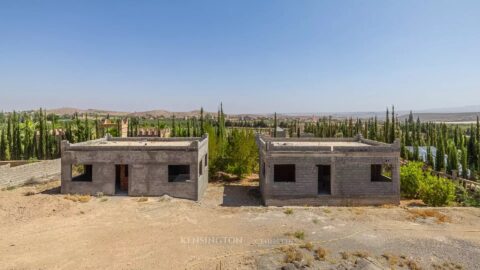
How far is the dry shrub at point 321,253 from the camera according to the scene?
12812 millimetres

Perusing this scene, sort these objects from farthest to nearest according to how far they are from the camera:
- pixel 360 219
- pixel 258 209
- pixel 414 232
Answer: pixel 258 209
pixel 360 219
pixel 414 232

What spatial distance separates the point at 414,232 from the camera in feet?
51.8

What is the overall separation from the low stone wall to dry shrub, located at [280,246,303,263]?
25203 millimetres

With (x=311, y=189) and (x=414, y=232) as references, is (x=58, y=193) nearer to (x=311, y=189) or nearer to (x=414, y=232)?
(x=311, y=189)

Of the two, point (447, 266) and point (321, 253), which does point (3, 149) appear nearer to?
point (321, 253)

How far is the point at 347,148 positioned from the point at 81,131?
40.7 m

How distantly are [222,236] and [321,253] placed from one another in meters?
4.73

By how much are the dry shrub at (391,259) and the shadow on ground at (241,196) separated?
12.0 metres

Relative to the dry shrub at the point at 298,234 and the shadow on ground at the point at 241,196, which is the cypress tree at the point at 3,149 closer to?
the shadow on ground at the point at 241,196

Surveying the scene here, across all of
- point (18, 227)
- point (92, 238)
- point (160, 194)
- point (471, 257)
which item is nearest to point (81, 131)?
point (160, 194)

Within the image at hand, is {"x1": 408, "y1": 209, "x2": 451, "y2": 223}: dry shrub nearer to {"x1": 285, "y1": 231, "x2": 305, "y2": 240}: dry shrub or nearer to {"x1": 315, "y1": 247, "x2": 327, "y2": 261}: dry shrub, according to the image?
{"x1": 285, "y1": 231, "x2": 305, "y2": 240}: dry shrub

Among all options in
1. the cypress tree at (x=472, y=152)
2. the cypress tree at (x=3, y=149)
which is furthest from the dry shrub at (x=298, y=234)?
the cypress tree at (x=3, y=149)

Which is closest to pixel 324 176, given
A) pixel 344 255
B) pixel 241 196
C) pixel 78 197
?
pixel 241 196

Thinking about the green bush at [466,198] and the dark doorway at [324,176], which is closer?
the green bush at [466,198]
